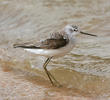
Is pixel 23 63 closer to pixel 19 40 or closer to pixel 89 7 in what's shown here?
pixel 19 40

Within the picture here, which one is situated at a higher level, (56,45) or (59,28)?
(56,45)

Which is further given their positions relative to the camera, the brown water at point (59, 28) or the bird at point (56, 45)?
the brown water at point (59, 28)

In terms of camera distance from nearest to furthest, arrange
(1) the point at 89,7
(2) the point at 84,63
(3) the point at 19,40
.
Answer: (2) the point at 84,63 < (3) the point at 19,40 < (1) the point at 89,7

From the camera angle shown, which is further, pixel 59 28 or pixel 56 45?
pixel 59 28

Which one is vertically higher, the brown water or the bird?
the bird

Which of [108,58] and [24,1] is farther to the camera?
[24,1]

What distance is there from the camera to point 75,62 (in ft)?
23.7

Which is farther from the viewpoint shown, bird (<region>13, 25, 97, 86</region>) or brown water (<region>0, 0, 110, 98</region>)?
brown water (<region>0, 0, 110, 98</region>)

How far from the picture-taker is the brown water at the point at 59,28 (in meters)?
6.48

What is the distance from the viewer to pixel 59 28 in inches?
380

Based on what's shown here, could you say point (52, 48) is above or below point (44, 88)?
above

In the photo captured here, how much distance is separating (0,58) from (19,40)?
1.36 metres

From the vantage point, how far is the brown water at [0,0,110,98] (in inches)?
255

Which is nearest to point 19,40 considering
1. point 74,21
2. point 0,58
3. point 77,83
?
point 0,58
